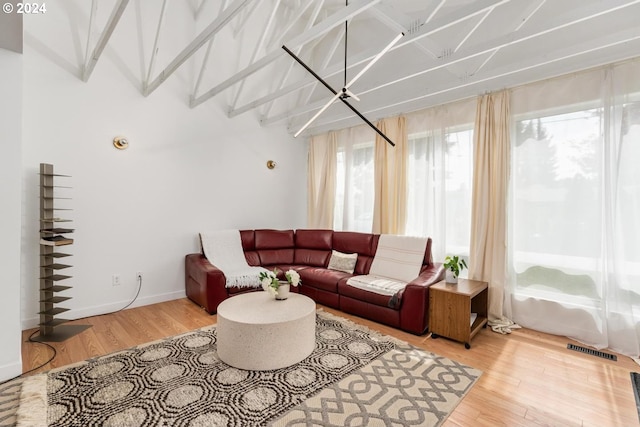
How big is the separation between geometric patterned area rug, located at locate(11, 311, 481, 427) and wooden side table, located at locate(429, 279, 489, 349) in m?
0.41

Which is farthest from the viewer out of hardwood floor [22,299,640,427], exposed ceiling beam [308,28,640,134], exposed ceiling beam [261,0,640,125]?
exposed ceiling beam [308,28,640,134]

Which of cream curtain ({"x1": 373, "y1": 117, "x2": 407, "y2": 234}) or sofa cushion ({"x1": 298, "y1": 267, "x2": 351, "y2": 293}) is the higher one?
cream curtain ({"x1": 373, "y1": 117, "x2": 407, "y2": 234})

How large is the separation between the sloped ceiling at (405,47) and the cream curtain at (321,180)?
0.31 metres

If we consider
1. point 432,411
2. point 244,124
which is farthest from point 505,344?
point 244,124

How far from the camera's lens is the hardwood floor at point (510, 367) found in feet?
6.30

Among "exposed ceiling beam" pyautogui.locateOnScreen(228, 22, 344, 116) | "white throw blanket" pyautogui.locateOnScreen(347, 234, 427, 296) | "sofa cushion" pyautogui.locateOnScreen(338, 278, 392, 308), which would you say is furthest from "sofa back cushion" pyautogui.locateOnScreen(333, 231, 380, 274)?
"exposed ceiling beam" pyautogui.locateOnScreen(228, 22, 344, 116)

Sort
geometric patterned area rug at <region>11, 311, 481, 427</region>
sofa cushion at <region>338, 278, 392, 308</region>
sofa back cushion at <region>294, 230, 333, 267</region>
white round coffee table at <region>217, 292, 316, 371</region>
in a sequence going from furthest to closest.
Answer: sofa back cushion at <region>294, 230, 333, 267</region> → sofa cushion at <region>338, 278, 392, 308</region> → white round coffee table at <region>217, 292, 316, 371</region> → geometric patterned area rug at <region>11, 311, 481, 427</region>

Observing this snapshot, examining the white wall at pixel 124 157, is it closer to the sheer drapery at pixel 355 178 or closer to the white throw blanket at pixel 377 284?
the sheer drapery at pixel 355 178

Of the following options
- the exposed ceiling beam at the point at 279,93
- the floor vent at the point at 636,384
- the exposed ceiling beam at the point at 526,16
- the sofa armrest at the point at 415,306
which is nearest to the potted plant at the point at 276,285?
the sofa armrest at the point at 415,306

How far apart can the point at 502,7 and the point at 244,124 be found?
3762 mm

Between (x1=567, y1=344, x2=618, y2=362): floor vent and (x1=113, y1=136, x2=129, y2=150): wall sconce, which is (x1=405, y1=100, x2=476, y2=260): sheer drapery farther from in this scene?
(x1=113, y1=136, x2=129, y2=150): wall sconce

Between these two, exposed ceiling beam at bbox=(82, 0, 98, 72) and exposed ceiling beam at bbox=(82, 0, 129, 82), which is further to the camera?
exposed ceiling beam at bbox=(82, 0, 98, 72)

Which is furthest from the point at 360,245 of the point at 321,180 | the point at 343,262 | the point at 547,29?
the point at 547,29

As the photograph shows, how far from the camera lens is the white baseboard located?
10.3 feet
